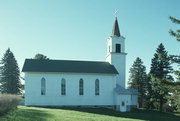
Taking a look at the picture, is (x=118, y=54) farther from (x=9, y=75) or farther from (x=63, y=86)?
(x=9, y=75)

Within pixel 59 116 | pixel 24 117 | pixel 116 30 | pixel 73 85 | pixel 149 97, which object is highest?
pixel 116 30

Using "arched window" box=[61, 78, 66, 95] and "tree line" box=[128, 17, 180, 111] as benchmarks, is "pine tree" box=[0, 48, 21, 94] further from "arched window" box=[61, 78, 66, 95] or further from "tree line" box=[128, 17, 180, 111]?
"tree line" box=[128, 17, 180, 111]

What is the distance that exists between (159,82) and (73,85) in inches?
775

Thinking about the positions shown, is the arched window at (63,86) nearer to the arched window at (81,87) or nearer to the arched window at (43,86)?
the arched window at (81,87)

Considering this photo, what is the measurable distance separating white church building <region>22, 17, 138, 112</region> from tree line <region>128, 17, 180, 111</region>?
6221 millimetres

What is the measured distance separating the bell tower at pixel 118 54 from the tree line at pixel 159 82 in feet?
17.6

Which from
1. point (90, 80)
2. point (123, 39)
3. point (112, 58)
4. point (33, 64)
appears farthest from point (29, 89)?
point (123, 39)

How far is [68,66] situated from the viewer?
36.8m

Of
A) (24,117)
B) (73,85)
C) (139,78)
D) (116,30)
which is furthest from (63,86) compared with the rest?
(139,78)

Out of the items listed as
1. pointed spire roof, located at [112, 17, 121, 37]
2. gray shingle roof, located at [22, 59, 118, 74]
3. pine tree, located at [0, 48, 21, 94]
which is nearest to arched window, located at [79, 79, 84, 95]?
gray shingle roof, located at [22, 59, 118, 74]

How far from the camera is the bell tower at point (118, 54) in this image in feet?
131

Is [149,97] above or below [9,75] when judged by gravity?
below

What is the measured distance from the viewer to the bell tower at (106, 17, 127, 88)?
40062 millimetres

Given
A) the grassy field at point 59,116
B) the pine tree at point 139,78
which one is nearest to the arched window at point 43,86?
the grassy field at point 59,116
